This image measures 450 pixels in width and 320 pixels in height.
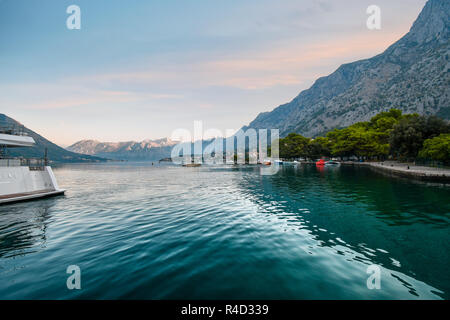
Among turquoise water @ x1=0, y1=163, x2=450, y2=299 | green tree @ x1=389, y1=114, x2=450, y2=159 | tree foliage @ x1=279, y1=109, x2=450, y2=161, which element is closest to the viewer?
turquoise water @ x1=0, y1=163, x2=450, y2=299

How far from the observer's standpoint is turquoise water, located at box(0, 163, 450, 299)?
25.3ft

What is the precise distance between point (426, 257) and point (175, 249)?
12660 millimetres

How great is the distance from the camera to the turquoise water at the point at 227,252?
7.71 meters

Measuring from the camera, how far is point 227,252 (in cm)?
1110

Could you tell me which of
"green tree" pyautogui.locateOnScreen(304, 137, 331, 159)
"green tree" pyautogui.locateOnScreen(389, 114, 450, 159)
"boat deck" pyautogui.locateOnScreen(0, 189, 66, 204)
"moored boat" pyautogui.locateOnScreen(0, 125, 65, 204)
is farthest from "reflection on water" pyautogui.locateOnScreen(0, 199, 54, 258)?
"green tree" pyautogui.locateOnScreen(304, 137, 331, 159)

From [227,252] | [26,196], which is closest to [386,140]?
[227,252]

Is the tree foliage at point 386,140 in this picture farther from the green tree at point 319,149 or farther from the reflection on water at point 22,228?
the reflection on water at point 22,228

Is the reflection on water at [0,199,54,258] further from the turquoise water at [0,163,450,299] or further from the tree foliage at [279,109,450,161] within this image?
the tree foliage at [279,109,450,161]

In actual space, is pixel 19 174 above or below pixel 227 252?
above

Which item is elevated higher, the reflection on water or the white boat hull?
the white boat hull

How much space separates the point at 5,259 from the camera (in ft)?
34.5

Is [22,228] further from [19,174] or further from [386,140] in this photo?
[386,140]
